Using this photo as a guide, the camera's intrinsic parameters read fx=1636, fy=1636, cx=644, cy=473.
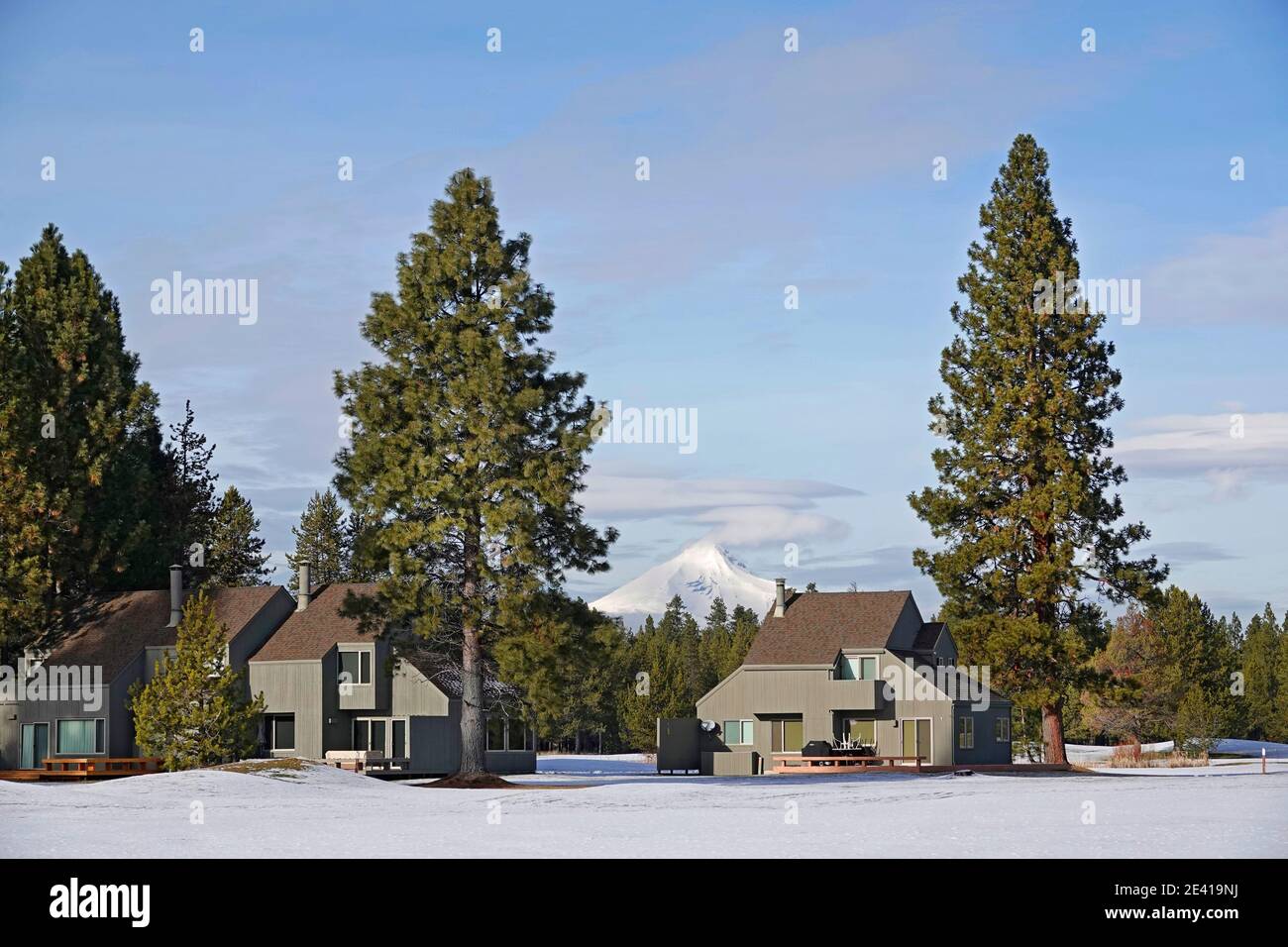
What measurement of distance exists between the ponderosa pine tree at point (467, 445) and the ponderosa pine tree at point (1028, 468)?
16616mm

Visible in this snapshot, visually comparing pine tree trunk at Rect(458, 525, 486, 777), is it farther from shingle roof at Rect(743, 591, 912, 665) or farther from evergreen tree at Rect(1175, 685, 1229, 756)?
evergreen tree at Rect(1175, 685, 1229, 756)

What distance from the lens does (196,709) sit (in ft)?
159

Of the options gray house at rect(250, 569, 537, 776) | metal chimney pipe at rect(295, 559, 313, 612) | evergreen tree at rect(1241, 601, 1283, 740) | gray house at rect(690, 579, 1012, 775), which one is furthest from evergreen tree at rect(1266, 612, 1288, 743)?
metal chimney pipe at rect(295, 559, 313, 612)

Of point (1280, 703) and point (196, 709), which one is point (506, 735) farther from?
point (1280, 703)

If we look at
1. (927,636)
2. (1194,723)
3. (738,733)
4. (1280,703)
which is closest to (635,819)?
(738,733)

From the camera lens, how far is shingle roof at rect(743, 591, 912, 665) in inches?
2891

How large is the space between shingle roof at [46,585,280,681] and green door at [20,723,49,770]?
2.78 meters

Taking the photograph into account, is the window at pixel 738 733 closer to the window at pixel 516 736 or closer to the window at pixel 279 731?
the window at pixel 516 736

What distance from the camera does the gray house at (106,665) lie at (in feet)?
210

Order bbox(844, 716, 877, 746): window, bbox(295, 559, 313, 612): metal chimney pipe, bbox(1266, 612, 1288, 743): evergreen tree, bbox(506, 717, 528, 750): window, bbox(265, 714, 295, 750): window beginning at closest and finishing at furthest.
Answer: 1. bbox(265, 714, 295, 750): window
2. bbox(295, 559, 313, 612): metal chimney pipe
3. bbox(506, 717, 528, 750): window
4. bbox(844, 716, 877, 746): window
5. bbox(1266, 612, 1288, 743): evergreen tree

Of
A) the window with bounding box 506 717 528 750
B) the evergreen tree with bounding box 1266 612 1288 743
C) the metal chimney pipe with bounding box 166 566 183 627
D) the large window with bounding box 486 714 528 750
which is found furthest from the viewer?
the evergreen tree with bounding box 1266 612 1288 743

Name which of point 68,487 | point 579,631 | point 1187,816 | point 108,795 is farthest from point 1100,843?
point 68,487

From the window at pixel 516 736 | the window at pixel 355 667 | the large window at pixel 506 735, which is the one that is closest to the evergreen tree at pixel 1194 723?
the window at pixel 516 736
